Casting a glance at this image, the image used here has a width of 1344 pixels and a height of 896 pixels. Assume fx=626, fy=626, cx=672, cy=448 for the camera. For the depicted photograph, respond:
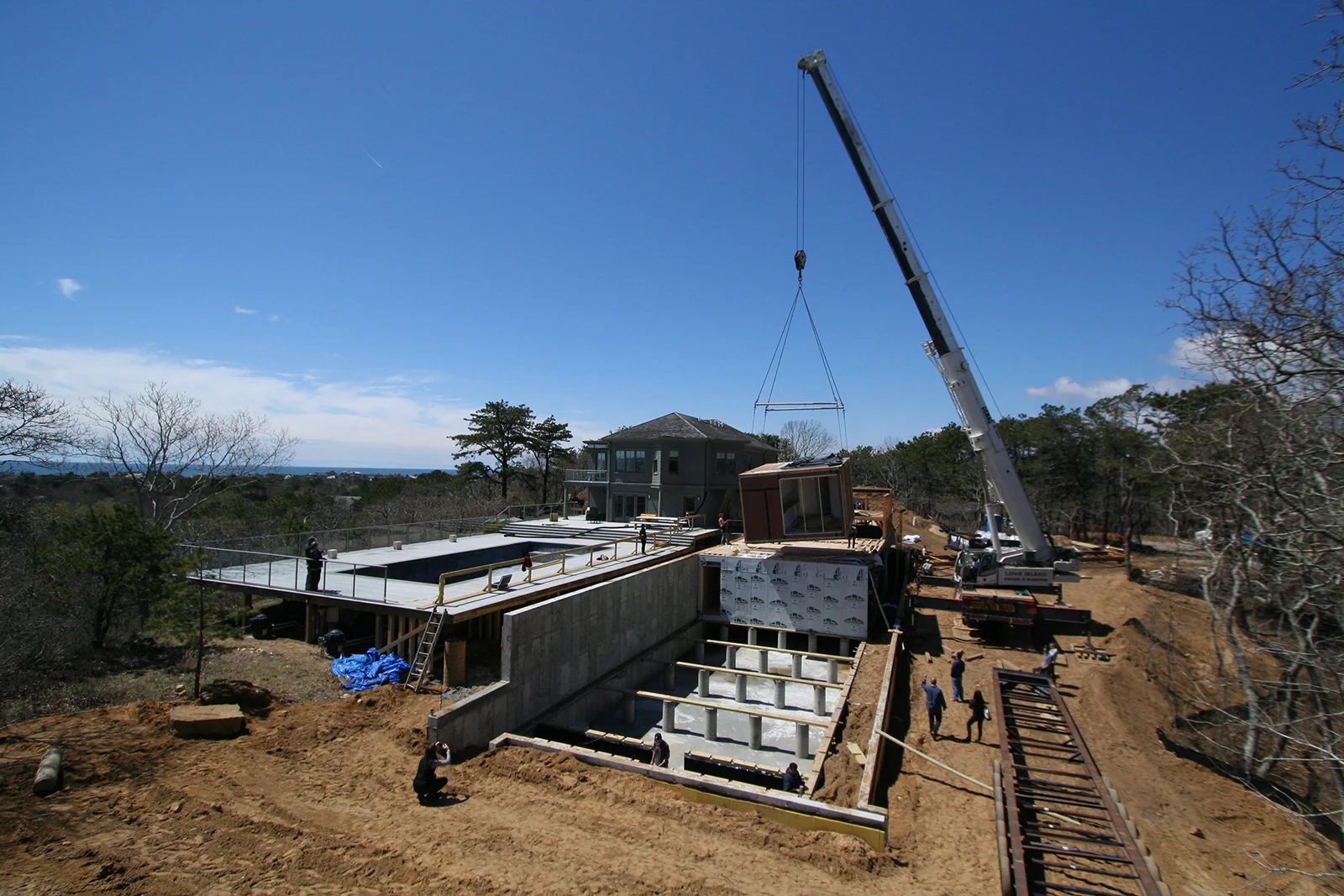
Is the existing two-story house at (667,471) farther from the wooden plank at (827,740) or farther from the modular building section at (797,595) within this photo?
the wooden plank at (827,740)

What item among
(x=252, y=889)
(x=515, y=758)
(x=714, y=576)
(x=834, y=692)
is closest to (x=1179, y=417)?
(x=834, y=692)

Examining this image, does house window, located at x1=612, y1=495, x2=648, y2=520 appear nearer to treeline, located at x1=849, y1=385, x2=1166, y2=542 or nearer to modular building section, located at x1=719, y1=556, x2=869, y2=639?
modular building section, located at x1=719, y1=556, x2=869, y2=639

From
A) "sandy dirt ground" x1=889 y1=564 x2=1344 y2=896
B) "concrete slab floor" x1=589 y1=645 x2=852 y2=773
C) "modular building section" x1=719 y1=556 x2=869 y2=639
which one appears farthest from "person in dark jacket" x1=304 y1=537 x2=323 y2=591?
"sandy dirt ground" x1=889 y1=564 x2=1344 y2=896

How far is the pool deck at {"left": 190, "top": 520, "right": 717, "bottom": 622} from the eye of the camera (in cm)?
1705

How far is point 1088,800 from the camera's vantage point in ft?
40.8

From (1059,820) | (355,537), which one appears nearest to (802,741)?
(1059,820)

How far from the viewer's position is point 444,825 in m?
9.62

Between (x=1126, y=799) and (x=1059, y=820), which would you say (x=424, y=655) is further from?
(x=1126, y=799)

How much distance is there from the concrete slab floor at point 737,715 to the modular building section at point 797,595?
134cm

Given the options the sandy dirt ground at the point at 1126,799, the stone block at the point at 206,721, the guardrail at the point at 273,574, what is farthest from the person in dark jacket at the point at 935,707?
the stone block at the point at 206,721

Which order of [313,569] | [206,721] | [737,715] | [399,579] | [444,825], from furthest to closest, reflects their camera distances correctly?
[399,579]
[737,715]
[313,569]
[206,721]
[444,825]

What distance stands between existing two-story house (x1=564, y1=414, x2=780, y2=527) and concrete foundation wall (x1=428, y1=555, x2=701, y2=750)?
10394 millimetres

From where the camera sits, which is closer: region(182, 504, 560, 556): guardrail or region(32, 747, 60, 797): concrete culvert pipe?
region(32, 747, 60, 797): concrete culvert pipe

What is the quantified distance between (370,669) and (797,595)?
1496 cm
